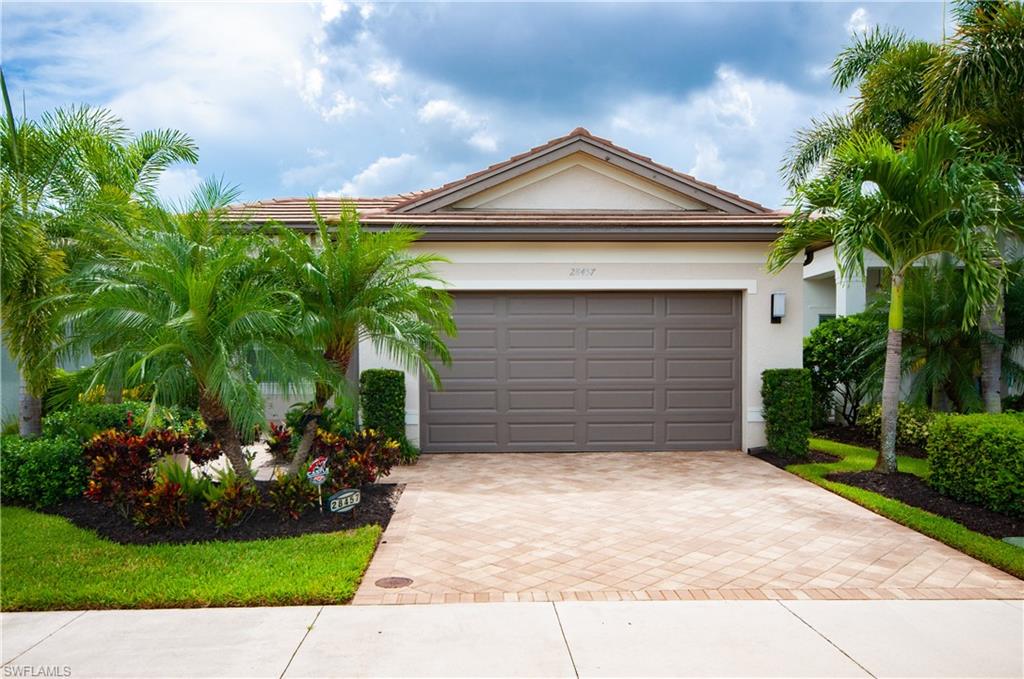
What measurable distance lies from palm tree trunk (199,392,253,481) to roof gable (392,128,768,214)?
534 centimetres

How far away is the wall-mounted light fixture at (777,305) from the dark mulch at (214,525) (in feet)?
21.5

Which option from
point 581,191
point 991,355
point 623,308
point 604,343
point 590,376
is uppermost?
point 581,191

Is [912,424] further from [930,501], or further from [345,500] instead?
[345,500]

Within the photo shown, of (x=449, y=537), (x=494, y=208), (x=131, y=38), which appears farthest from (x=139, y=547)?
(x=494, y=208)

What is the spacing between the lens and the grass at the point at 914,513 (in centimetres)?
562

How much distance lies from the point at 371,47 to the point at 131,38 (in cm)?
510

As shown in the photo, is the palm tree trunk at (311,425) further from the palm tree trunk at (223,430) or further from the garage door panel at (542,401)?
the garage door panel at (542,401)

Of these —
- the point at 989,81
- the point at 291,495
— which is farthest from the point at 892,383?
the point at 291,495

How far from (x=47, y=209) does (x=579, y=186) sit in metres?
7.83

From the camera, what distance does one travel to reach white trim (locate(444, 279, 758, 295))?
1033cm

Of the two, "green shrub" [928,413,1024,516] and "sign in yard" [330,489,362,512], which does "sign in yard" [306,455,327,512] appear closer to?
"sign in yard" [330,489,362,512]

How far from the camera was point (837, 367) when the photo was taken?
12.7m

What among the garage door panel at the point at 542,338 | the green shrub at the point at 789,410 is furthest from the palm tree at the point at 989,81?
the garage door panel at the point at 542,338
